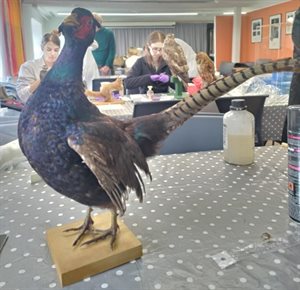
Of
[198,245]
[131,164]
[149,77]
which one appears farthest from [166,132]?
[149,77]

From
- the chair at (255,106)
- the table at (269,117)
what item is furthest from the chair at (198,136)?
the table at (269,117)

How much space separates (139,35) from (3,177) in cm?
1127

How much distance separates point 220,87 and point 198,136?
32.9 inches

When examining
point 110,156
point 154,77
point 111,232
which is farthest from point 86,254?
point 154,77

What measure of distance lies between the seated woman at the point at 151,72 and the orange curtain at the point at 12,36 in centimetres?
284

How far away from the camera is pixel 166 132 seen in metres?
0.63

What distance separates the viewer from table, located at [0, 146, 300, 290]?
538mm

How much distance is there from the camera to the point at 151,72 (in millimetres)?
2807

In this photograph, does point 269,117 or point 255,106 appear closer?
point 255,106

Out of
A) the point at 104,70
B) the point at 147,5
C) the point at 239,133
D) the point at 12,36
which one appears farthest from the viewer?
the point at 147,5

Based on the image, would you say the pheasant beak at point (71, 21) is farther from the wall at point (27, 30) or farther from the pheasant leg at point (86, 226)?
the wall at point (27, 30)

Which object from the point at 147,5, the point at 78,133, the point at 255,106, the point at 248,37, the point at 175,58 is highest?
the point at 147,5

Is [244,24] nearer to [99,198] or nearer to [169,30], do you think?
[169,30]

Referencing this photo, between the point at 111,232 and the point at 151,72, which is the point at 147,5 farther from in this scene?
the point at 111,232
